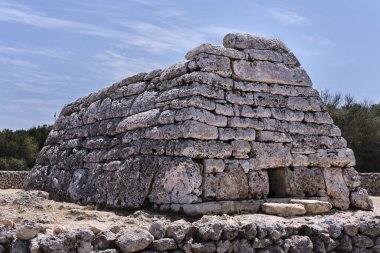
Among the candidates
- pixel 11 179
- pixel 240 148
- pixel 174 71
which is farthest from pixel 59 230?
pixel 11 179

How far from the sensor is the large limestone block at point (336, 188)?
7418mm

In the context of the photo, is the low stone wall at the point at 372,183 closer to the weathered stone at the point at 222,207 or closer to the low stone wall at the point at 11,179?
the weathered stone at the point at 222,207

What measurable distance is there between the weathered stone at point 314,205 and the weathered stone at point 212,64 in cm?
204

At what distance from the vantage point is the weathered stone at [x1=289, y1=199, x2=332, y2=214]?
6.70m

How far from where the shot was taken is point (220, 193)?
6.50 meters

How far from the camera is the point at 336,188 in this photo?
749 centimetres

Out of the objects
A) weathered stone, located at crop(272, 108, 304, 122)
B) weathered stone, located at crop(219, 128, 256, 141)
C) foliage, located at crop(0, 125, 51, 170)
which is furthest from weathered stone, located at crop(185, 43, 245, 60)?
foliage, located at crop(0, 125, 51, 170)

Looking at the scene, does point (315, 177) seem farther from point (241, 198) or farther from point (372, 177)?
point (372, 177)

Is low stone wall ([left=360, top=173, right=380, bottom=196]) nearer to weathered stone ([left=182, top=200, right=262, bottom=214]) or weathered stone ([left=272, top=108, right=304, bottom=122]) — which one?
weathered stone ([left=272, top=108, right=304, bottom=122])

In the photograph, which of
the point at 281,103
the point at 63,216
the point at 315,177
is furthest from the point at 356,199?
the point at 63,216

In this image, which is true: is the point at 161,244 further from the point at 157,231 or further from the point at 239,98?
the point at 239,98

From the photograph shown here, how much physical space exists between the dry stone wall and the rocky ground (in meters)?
0.55

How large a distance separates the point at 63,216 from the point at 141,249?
1.86 metres

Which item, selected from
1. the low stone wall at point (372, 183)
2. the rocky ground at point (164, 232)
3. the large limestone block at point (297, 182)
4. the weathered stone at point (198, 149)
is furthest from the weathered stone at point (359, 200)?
the low stone wall at point (372, 183)
